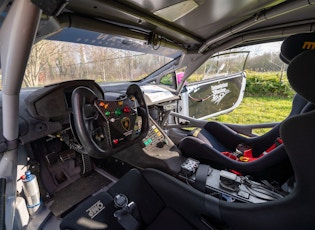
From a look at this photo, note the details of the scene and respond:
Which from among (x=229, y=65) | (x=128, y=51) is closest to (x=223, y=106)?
(x=229, y=65)

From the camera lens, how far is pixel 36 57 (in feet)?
4.54

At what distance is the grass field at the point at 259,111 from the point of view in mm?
3707

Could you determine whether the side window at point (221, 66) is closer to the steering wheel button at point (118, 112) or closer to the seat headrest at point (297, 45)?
the seat headrest at point (297, 45)

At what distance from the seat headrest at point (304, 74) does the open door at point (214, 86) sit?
5.95 feet

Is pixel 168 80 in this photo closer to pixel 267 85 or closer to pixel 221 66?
pixel 221 66

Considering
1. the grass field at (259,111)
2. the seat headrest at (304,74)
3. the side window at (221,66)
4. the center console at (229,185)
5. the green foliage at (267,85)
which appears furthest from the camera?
the green foliage at (267,85)

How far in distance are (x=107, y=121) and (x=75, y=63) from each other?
2.84 ft

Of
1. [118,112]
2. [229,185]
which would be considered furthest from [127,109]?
[229,185]

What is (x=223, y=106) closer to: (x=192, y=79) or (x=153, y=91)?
(x=192, y=79)

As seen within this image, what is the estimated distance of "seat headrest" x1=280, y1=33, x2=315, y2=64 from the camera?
1.06 metres

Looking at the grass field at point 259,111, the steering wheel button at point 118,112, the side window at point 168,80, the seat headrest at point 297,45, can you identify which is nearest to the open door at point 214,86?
the side window at point 168,80

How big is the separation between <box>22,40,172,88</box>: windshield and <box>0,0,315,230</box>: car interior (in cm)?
2

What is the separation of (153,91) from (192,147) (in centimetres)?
90

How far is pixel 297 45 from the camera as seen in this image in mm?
1100
